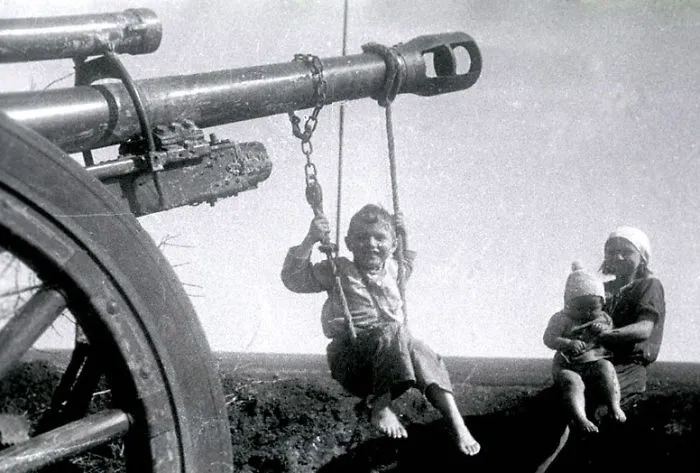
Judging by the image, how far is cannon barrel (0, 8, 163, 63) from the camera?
223 centimetres

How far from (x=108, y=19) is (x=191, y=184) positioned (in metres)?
0.64

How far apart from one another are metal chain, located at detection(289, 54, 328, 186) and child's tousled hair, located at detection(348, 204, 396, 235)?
0.39m

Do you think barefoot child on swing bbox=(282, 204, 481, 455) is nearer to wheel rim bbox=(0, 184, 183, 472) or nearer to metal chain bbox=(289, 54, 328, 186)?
metal chain bbox=(289, 54, 328, 186)

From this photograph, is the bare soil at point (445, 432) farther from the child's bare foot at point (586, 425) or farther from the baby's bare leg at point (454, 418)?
the baby's bare leg at point (454, 418)

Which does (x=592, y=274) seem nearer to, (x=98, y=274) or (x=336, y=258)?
(x=336, y=258)

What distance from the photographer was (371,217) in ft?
11.9

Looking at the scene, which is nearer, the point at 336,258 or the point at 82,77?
the point at 82,77

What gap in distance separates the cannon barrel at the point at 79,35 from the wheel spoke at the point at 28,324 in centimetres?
87

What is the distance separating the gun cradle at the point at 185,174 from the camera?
95.9 inches

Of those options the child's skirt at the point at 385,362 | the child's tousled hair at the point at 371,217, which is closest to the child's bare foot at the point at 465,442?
the child's skirt at the point at 385,362

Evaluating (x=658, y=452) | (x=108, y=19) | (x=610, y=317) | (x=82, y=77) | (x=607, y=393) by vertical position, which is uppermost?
(x=108, y=19)

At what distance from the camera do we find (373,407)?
3.29 metres

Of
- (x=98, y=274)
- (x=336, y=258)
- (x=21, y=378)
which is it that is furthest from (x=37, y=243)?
(x=21, y=378)

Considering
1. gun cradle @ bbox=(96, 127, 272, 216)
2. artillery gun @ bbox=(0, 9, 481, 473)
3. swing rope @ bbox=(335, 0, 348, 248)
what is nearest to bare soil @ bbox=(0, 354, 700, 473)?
swing rope @ bbox=(335, 0, 348, 248)
